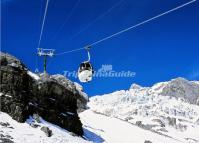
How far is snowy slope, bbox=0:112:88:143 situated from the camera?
50344 mm

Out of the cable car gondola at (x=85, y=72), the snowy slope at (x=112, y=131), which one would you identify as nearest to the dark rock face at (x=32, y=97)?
the snowy slope at (x=112, y=131)

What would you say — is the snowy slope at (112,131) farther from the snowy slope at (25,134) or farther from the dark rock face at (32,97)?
the snowy slope at (25,134)

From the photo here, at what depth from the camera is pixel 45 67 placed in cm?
3831

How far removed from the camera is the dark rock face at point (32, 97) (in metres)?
60.6

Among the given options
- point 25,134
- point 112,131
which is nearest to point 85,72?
point 25,134

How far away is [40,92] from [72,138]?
1264 cm

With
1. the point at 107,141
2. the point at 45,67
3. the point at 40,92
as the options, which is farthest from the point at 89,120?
the point at 45,67

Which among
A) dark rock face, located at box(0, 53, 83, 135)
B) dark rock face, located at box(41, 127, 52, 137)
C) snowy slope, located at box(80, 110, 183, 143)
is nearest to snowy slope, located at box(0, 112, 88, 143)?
dark rock face, located at box(41, 127, 52, 137)

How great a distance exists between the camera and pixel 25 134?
174ft

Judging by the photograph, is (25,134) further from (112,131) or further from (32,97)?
(112,131)

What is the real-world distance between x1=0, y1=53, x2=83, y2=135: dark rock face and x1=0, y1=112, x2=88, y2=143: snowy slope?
180 centimetres

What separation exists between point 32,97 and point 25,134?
54.2ft

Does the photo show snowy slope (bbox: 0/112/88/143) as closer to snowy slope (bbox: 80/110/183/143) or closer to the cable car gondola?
snowy slope (bbox: 80/110/183/143)

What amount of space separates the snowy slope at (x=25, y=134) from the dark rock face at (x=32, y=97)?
1796mm
